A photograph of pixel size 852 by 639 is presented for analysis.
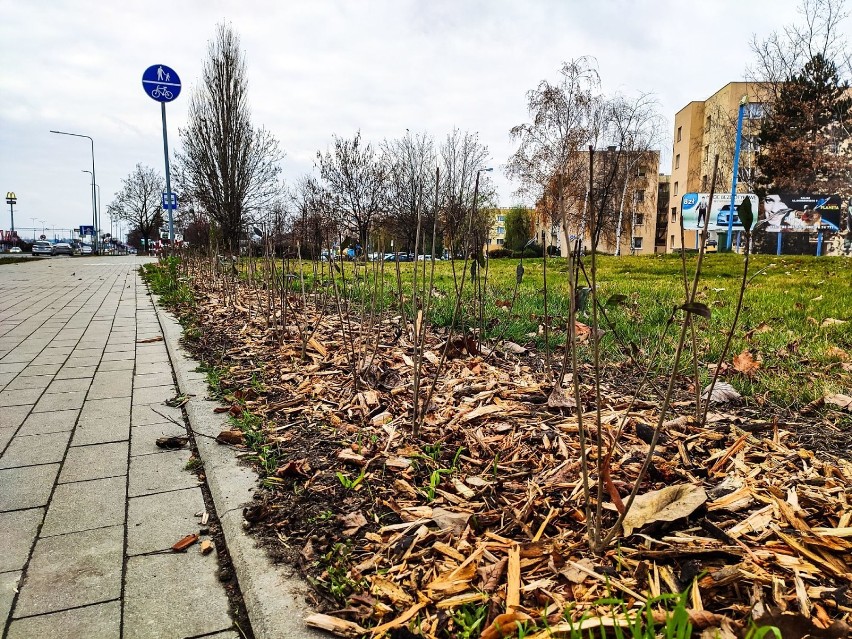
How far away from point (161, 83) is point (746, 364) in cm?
1483

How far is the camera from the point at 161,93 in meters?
13.3

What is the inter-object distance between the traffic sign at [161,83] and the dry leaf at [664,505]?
15.1 meters

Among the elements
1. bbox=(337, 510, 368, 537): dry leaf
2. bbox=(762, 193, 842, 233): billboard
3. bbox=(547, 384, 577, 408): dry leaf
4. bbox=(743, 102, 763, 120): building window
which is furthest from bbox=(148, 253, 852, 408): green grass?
bbox=(743, 102, 763, 120): building window

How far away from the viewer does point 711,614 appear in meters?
1.22

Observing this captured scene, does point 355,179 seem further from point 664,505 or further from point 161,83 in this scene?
point 664,505

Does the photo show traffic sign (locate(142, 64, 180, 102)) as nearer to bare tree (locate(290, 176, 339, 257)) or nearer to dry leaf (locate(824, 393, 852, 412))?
bare tree (locate(290, 176, 339, 257))

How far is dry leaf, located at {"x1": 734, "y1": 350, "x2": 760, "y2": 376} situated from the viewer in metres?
3.00

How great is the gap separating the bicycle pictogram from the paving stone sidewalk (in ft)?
36.4

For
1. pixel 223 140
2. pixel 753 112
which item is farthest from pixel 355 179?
pixel 753 112

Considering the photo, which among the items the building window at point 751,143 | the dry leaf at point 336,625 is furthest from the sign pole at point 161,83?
the building window at point 751,143

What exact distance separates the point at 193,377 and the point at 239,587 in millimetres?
2363

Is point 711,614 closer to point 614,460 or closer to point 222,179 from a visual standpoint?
point 614,460

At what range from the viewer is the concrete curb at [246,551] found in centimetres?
142

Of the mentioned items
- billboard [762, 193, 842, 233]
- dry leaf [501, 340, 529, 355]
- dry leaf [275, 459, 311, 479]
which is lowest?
dry leaf [275, 459, 311, 479]
